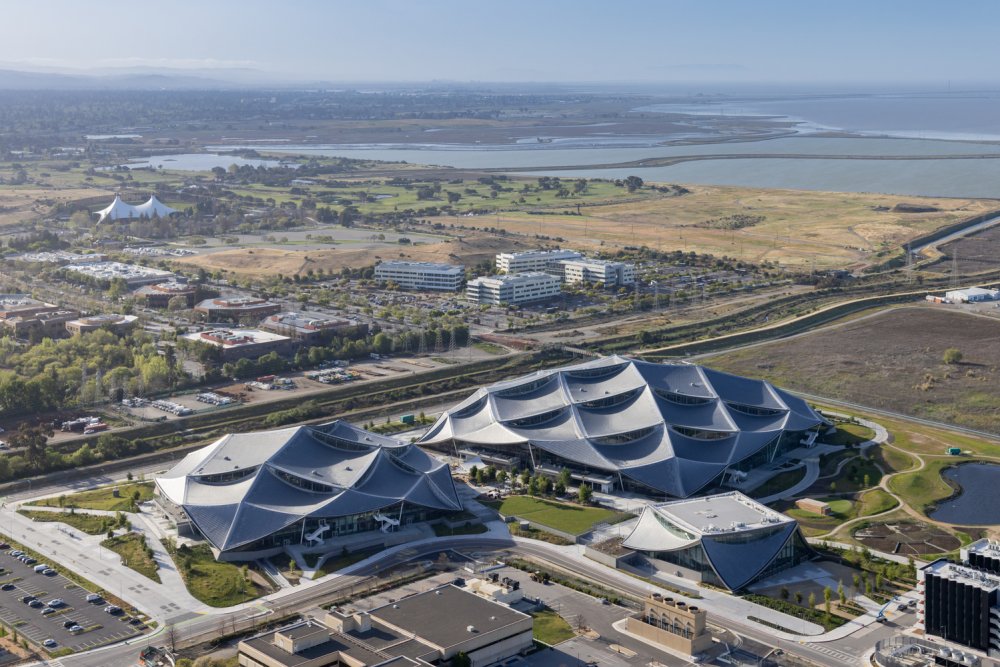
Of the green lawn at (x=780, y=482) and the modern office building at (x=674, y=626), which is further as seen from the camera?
the green lawn at (x=780, y=482)

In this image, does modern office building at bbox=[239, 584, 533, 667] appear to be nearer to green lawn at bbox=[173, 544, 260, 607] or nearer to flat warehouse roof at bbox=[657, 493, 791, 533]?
green lawn at bbox=[173, 544, 260, 607]

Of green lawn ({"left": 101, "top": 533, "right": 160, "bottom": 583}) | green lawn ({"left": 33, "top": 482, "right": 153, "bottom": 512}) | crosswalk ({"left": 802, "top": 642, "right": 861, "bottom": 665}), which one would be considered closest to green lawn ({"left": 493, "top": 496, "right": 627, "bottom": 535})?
crosswalk ({"left": 802, "top": 642, "right": 861, "bottom": 665})

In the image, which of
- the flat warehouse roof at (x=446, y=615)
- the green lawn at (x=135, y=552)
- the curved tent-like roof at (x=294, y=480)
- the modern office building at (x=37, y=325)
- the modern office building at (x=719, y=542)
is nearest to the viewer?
the flat warehouse roof at (x=446, y=615)

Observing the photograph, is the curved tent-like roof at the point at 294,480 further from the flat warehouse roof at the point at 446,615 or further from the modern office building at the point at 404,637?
the flat warehouse roof at the point at 446,615

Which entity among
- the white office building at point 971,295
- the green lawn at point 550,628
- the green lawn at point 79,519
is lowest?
the green lawn at point 79,519

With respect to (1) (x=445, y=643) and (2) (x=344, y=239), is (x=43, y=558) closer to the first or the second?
(1) (x=445, y=643)

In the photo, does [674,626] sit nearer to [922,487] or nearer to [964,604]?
[964,604]

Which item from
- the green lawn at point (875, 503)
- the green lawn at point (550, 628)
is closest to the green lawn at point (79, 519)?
the green lawn at point (550, 628)
